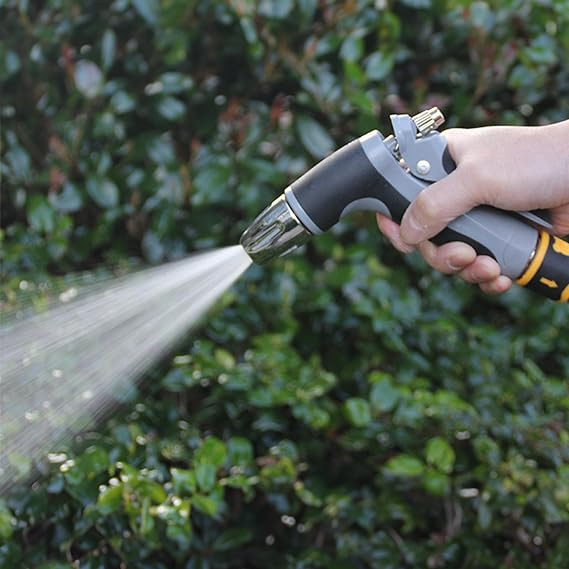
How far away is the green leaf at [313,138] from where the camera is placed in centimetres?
259

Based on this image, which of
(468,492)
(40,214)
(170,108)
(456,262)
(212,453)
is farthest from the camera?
(170,108)

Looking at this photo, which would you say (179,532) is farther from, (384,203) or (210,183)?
(210,183)

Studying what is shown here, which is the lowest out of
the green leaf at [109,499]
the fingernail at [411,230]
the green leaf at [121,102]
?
the green leaf at [109,499]

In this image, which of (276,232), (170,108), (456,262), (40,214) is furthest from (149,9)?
(456,262)

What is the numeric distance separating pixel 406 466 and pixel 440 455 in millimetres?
76

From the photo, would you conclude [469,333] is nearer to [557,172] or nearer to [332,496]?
[332,496]

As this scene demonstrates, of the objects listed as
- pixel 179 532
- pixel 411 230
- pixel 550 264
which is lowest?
pixel 179 532

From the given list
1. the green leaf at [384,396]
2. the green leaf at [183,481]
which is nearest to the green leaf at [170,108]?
the green leaf at [384,396]

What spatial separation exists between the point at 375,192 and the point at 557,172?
0.29 metres

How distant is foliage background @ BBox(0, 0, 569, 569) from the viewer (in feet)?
6.76

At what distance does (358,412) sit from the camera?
7.04 feet

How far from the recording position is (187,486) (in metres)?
1.78

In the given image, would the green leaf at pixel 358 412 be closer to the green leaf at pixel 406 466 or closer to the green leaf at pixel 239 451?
the green leaf at pixel 406 466

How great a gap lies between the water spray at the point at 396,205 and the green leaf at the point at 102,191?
912 mm
